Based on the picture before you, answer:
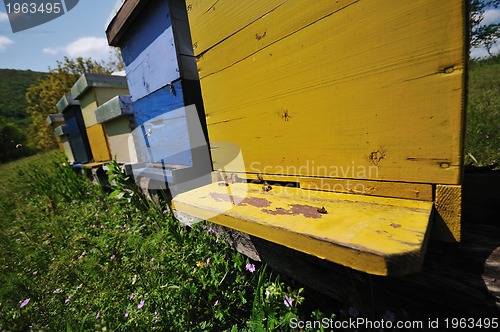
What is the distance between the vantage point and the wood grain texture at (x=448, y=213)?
23.6 inches

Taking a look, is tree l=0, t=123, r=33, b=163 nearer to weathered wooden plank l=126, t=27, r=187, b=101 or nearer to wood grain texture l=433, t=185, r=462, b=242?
→ weathered wooden plank l=126, t=27, r=187, b=101

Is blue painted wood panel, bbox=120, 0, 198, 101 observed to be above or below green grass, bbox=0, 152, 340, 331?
above

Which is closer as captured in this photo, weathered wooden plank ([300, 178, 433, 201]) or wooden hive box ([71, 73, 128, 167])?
weathered wooden plank ([300, 178, 433, 201])

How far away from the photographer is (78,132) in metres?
4.68

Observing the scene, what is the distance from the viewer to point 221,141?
129 centimetres

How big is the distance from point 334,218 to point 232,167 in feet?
2.40

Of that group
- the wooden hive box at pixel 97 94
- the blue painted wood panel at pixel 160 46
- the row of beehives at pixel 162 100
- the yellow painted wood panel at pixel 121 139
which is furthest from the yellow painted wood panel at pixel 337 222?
the wooden hive box at pixel 97 94

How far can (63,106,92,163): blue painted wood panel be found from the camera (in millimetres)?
4578

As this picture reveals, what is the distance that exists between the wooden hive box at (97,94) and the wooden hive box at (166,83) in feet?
4.34

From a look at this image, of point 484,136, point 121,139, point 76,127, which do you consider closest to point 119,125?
point 121,139

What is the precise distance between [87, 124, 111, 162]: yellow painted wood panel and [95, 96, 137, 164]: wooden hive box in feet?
0.48

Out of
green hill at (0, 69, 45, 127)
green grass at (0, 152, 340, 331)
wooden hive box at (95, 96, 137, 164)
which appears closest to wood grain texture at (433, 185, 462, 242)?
green grass at (0, 152, 340, 331)

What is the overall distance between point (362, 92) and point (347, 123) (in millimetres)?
109

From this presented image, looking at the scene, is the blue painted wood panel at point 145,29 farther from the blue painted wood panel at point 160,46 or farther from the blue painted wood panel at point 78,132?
the blue painted wood panel at point 78,132
